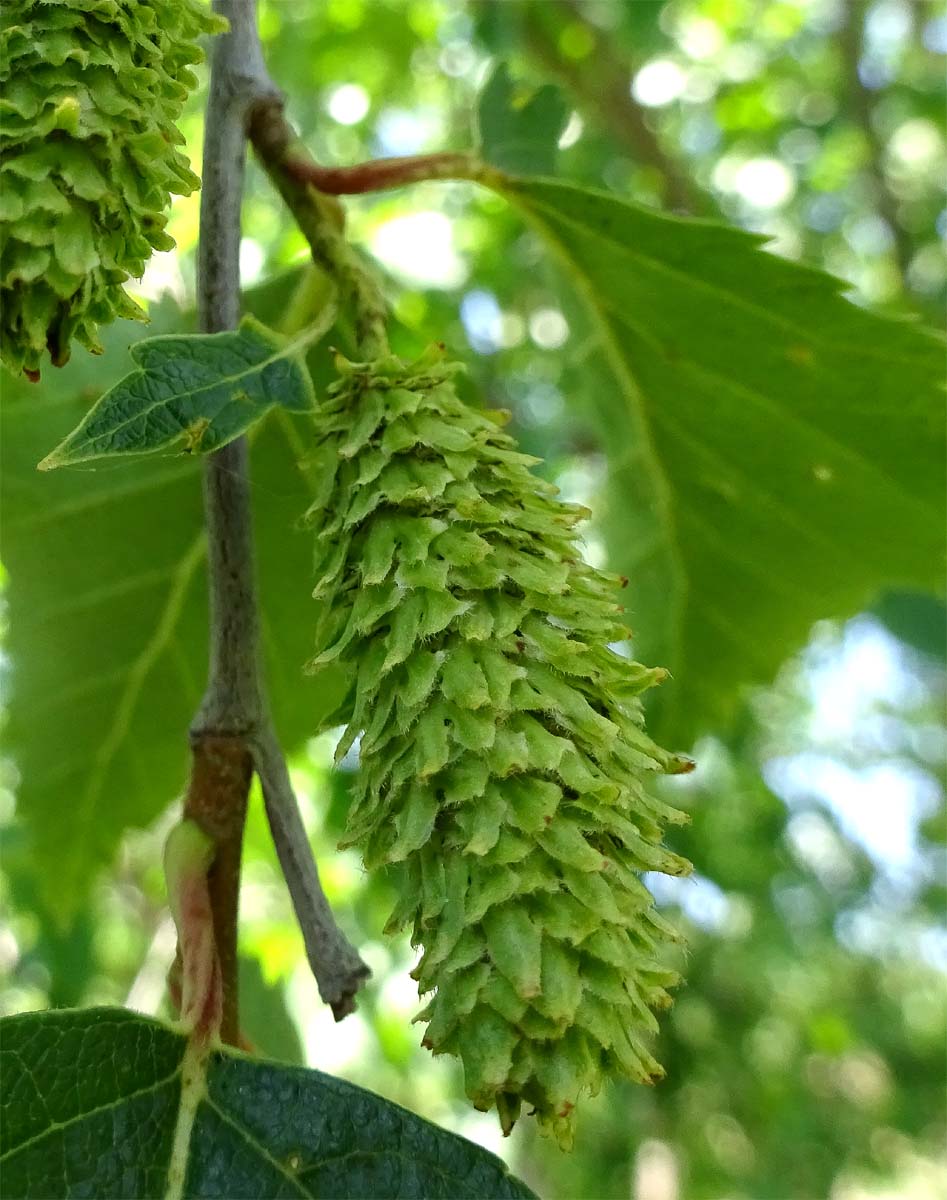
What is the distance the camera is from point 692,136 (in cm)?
Result: 555

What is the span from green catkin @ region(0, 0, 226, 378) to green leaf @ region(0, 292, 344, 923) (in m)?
0.62

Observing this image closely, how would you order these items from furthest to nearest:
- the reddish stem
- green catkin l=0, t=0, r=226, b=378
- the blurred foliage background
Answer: the blurred foliage background → the reddish stem → green catkin l=0, t=0, r=226, b=378

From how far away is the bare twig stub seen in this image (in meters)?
0.97

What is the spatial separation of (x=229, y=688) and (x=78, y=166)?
439mm

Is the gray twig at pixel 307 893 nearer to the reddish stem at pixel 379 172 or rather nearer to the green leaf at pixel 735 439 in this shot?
the reddish stem at pixel 379 172

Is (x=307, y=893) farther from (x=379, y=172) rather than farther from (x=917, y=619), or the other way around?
(x=917, y=619)

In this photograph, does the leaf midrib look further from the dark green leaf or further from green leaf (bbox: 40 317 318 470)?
the dark green leaf

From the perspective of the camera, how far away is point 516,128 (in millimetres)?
1485

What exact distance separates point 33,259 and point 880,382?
1.07m

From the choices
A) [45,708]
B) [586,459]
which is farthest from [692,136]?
[45,708]

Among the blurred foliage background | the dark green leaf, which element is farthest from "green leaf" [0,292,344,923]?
the dark green leaf

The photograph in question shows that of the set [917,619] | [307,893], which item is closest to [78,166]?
[307,893]

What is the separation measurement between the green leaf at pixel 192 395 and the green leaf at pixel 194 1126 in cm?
45

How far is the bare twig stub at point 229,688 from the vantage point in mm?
974
